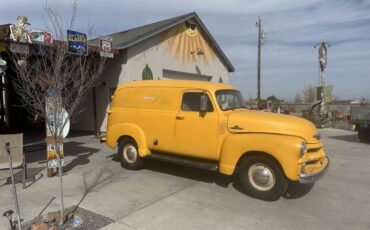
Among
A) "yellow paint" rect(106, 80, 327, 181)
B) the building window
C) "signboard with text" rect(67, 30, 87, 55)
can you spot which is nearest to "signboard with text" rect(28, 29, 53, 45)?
"signboard with text" rect(67, 30, 87, 55)

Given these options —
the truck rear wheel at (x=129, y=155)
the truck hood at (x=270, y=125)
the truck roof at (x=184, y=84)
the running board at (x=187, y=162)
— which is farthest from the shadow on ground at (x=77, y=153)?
the truck hood at (x=270, y=125)

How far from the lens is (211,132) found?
691 cm

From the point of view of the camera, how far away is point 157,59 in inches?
647

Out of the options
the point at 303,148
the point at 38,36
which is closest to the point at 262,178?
the point at 303,148

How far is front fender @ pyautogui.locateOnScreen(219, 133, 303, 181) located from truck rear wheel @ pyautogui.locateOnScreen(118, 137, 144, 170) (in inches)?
96.0

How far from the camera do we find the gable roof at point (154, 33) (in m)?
14.9

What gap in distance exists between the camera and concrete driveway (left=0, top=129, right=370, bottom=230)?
5.14 metres

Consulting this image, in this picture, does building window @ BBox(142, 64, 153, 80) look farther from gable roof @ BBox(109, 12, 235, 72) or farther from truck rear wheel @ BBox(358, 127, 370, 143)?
truck rear wheel @ BBox(358, 127, 370, 143)

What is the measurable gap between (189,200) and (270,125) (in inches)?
79.8

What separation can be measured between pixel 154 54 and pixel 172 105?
29.8ft

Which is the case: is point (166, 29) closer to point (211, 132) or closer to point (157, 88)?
point (157, 88)

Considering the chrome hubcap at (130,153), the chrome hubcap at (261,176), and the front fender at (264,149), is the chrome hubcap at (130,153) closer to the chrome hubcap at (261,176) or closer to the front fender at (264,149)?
the front fender at (264,149)

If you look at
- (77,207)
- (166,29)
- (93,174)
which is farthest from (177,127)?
(166,29)

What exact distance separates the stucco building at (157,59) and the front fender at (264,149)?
30.2 ft
